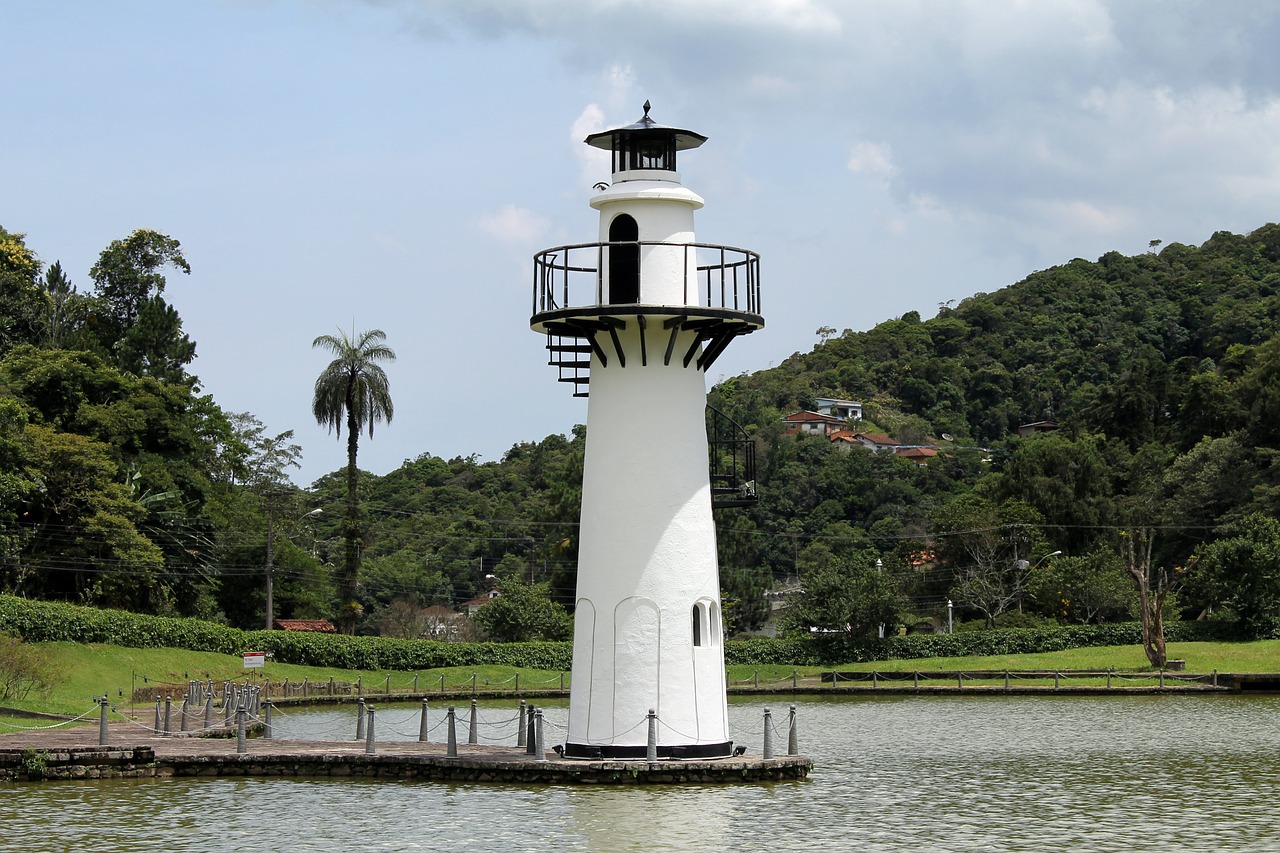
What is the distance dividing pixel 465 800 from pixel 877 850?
22.9 feet

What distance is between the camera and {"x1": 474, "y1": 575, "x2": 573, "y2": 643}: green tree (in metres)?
74.8

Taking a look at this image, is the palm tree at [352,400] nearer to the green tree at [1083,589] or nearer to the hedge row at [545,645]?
the hedge row at [545,645]

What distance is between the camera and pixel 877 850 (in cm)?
2139

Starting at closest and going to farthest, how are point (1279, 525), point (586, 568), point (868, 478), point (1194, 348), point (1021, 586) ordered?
point (586, 568)
point (1279, 525)
point (1021, 586)
point (868, 478)
point (1194, 348)

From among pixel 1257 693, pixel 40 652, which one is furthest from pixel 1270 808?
pixel 40 652

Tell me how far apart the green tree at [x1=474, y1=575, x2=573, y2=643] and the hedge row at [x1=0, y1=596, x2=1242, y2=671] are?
4453 millimetres

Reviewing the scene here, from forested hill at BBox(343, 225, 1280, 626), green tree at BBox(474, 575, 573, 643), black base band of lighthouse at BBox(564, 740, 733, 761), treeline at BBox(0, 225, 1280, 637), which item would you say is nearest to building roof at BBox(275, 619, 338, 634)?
treeline at BBox(0, 225, 1280, 637)

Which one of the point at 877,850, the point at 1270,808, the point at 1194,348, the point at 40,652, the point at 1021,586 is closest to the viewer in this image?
the point at 877,850

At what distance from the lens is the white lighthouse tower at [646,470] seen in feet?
89.0

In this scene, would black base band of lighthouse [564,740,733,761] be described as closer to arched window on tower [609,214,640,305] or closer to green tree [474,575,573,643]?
arched window on tower [609,214,640,305]

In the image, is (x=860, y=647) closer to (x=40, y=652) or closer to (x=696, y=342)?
(x=40, y=652)

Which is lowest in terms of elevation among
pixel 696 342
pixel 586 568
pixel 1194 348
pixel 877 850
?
pixel 877 850

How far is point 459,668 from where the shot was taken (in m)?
66.8

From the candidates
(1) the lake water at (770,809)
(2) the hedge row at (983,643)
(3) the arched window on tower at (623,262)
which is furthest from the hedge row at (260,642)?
(3) the arched window on tower at (623,262)
